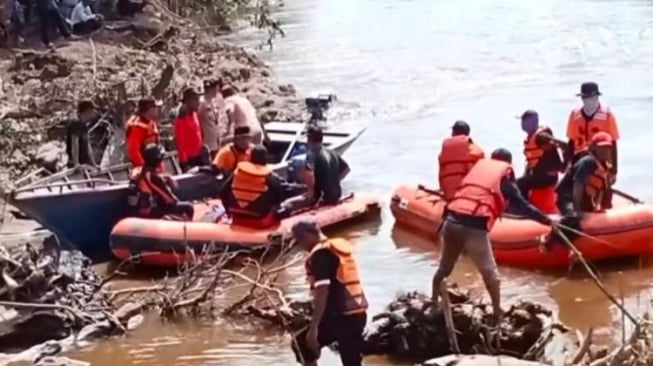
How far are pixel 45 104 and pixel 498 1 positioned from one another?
2346cm

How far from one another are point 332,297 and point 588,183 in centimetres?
445

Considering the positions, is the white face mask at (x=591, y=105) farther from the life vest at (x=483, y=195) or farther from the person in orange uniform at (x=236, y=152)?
the person in orange uniform at (x=236, y=152)

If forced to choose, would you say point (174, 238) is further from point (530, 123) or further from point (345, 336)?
point (345, 336)

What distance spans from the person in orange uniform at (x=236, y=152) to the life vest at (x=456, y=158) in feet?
6.74

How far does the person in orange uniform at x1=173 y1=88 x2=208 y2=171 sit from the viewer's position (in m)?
14.9

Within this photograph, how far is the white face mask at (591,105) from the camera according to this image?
520 inches

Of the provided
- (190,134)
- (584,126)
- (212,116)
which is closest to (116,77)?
(212,116)

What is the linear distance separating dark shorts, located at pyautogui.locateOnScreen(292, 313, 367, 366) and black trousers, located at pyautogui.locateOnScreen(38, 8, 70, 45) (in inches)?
557

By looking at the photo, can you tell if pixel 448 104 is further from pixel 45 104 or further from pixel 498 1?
pixel 498 1

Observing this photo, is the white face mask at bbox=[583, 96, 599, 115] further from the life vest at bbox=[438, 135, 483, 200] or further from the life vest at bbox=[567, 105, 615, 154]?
the life vest at bbox=[438, 135, 483, 200]

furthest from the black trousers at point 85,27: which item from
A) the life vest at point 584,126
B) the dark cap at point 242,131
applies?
the life vest at point 584,126

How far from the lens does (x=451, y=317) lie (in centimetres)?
999

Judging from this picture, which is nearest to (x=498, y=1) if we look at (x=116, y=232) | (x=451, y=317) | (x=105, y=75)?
(x=105, y=75)

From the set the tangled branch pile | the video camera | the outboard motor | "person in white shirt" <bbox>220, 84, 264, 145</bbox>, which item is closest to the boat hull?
the outboard motor
